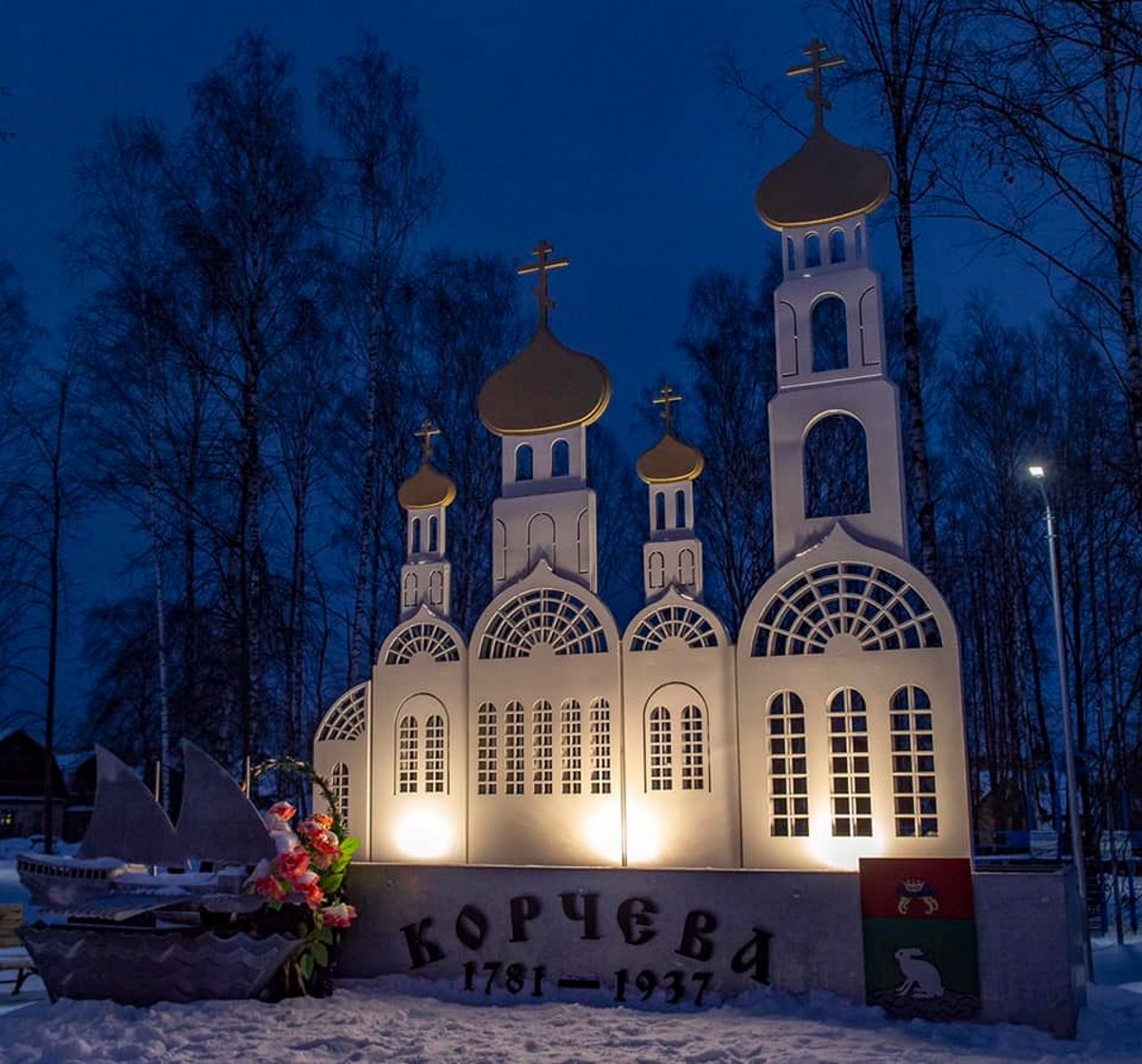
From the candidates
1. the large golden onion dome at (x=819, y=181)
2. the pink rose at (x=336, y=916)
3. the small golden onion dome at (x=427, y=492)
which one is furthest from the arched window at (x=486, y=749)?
the large golden onion dome at (x=819, y=181)

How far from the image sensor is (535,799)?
10414mm

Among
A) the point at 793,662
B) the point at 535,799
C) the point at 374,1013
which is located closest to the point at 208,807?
the point at 374,1013

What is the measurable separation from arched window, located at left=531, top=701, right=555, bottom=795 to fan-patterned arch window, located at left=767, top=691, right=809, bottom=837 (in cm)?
214

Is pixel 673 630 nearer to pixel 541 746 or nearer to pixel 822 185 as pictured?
pixel 541 746

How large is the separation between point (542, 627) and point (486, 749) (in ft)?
4.19

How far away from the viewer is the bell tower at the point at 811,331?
961cm

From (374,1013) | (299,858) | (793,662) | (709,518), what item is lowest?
(374,1013)

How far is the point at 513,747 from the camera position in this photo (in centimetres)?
1066

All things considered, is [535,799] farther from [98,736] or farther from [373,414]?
[98,736]

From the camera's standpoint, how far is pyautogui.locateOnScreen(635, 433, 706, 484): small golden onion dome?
10.9m

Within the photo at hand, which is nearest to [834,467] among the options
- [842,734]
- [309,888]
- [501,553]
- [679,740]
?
[501,553]

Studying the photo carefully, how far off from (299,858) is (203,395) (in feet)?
30.0

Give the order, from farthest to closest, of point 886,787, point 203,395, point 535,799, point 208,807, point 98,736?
1. point 98,736
2. point 203,395
3. point 535,799
4. point 208,807
5. point 886,787

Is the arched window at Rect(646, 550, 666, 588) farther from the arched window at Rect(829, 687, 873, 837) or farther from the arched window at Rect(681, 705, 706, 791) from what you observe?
the arched window at Rect(829, 687, 873, 837)
